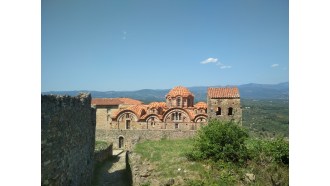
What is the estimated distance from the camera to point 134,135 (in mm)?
21516

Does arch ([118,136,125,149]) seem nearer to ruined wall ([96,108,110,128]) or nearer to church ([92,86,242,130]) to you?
church ([92,86,242,130])

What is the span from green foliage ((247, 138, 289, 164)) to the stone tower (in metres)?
10.3

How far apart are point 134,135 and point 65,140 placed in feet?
51.7

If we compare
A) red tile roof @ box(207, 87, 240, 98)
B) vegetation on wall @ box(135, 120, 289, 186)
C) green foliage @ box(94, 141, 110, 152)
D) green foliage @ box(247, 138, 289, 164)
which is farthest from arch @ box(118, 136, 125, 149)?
green foliage @ box(247, 138, 289, 164)

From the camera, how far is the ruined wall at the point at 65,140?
4.87 m

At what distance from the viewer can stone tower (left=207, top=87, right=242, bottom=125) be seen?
18.5 m

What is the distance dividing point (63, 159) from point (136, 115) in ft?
66.2

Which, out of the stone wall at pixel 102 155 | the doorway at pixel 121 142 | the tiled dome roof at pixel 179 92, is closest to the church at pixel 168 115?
the tiled dome roof at pixel 179 92

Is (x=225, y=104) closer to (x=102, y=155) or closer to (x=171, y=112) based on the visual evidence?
(x=171, y=112)

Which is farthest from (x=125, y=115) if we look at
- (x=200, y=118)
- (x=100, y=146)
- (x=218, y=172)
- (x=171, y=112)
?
(x=218, y=172)

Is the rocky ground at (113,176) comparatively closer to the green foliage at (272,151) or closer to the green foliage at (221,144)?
the green foliage at (221,144)

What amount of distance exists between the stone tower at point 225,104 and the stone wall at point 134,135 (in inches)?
71.0
